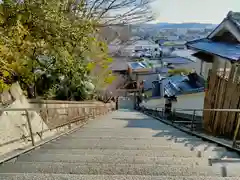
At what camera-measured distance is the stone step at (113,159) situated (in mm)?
3395

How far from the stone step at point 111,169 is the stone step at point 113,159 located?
258 millimetres

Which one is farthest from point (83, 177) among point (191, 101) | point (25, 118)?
point (191, 101)

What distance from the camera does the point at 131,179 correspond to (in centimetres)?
265

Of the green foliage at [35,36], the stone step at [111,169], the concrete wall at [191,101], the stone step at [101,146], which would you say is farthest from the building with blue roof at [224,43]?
the stone step at [111,169]

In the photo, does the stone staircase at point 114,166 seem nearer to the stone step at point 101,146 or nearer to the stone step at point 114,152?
the stone step at point 114,152

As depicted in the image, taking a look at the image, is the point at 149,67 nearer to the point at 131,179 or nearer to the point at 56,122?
the point at 56,122

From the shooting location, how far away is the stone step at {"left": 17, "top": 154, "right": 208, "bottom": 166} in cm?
340

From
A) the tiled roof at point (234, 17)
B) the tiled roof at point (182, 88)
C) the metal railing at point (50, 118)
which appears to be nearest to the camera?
the metal railing at point (50, 118)

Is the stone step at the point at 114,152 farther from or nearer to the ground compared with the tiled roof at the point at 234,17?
nearer to the ground

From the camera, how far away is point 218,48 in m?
9.94

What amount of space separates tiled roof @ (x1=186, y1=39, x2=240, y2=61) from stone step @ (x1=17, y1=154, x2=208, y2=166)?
5.45 m

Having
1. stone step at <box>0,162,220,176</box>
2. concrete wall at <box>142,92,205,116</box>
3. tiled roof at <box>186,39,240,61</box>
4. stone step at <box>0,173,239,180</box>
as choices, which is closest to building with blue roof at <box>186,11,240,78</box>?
tiled roof at <box>186,39,240,61</box>

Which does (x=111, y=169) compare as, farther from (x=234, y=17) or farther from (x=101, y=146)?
(x=234, y=17)

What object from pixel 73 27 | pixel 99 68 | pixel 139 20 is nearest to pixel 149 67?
pixel 99 68
